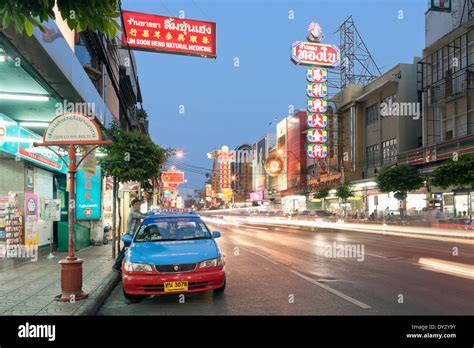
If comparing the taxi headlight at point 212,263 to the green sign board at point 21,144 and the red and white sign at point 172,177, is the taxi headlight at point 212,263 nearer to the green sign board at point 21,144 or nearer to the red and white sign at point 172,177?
the green sign board at point 21,144

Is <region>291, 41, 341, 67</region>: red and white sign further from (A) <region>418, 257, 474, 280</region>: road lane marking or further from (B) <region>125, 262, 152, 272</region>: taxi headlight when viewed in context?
(B) <region>125, 262, 152, 272</region>: taxi headlight

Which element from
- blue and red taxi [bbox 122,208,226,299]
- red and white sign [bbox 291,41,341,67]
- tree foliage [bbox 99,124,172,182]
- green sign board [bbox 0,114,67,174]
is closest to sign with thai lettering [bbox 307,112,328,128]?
red and white sign [bbox 291,41,341,67]

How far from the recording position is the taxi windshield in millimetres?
8758

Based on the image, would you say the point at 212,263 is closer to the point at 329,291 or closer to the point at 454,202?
the point at 329,291

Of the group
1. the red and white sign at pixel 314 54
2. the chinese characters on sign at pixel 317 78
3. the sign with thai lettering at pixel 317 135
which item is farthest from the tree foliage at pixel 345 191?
the red and white sign at pixel 314 54

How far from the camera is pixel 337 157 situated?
5112 centimetres

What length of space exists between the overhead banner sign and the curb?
31.8 feet

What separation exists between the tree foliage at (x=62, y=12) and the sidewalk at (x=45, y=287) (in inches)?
166

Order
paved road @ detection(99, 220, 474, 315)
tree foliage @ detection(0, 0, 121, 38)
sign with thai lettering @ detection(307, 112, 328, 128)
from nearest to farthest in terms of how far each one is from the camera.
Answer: tree foliage @ detection(0, 0, 121, 38) → paved road @ detection(99, 220, 474, 315) → sign with thai lettering @ detection(307, 112, 328, 128)

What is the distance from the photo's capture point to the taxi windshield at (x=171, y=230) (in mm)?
8758

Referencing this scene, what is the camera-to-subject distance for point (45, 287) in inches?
336

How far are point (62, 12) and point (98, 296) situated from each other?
503cm

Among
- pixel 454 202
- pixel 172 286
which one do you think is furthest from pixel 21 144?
pixel 454 202

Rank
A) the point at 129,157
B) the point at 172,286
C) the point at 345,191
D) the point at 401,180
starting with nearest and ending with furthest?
1. the point at 172,286
2. the point at 129,157
3. the point at 401,180
4. the point at 345,191
